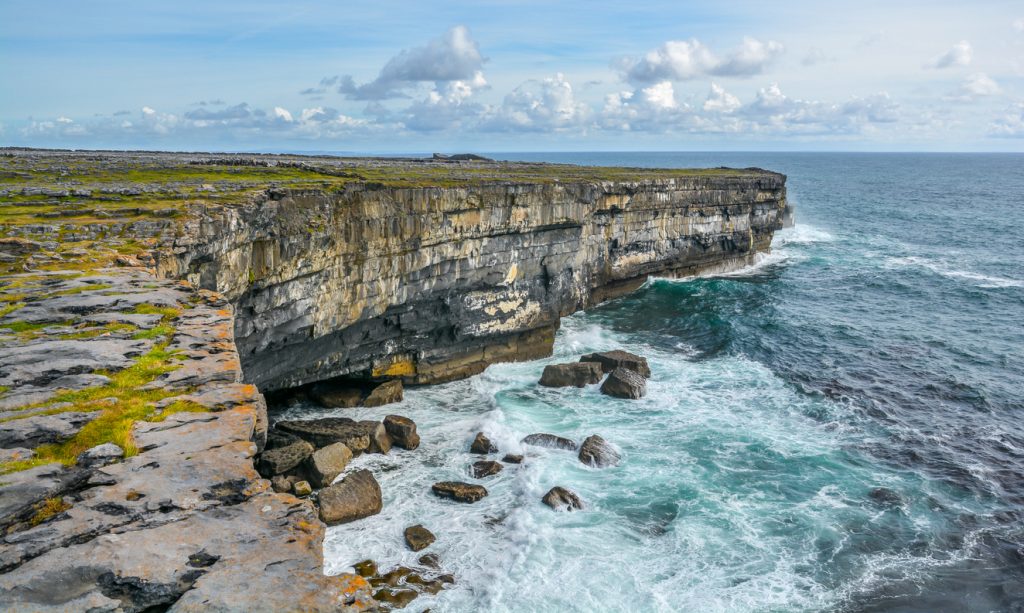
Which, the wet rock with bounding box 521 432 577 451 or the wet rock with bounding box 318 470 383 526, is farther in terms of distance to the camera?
the wet rock with bounding box 521 432 577 451

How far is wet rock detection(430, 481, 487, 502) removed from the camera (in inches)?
856

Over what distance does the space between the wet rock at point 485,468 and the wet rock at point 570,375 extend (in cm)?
910

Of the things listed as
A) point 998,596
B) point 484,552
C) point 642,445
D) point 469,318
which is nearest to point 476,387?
point 469,318

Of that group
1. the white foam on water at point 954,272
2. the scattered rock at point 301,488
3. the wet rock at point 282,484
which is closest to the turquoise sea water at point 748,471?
the scattered rock at point 301,488

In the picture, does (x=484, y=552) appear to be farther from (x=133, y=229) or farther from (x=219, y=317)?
(x=133, y=229)

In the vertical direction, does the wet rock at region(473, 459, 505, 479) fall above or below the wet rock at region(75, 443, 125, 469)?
below

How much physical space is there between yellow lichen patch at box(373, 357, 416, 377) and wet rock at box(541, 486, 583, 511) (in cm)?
1245

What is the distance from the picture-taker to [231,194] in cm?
2381

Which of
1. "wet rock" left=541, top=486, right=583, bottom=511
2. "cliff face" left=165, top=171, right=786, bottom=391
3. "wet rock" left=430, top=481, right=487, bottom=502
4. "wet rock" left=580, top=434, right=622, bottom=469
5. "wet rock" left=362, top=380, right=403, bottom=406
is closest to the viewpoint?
"wet rock" left=541, top=486, right=583, bottom=511

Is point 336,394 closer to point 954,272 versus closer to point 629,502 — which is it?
point 629,502

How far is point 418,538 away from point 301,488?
14.2 ft

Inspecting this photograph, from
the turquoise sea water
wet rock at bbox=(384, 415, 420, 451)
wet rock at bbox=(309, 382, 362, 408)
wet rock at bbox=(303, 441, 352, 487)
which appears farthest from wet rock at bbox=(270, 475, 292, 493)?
wet rock at bbox=(309, 382, 362, 408)

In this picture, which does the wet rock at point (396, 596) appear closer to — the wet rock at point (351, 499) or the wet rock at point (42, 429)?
the wet rock at point (351, 499)

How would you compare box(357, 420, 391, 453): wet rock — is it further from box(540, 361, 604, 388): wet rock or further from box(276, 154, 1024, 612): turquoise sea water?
box(540, 361, 604, 388): wet rock
